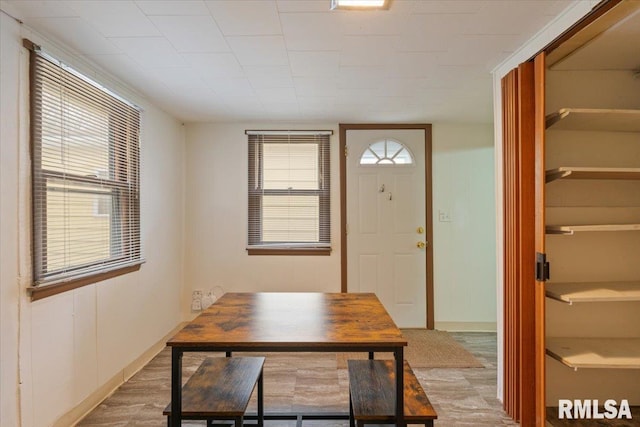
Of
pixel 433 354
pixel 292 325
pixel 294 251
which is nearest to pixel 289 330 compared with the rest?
pixel 292 325

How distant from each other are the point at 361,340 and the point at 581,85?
2.14 metres

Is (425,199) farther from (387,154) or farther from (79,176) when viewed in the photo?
(79,176)

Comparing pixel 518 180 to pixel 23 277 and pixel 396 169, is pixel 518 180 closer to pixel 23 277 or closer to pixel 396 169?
pixel 396 169

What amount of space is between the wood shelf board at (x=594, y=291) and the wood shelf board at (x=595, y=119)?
94 cm

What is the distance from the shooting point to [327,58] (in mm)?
2227

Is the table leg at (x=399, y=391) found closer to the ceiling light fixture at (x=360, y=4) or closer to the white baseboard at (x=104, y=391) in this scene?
the ceiling light fixture at (x=360, y=4)

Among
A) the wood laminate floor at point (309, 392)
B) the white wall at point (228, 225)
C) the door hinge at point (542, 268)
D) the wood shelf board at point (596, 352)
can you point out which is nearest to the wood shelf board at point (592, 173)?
the door hinge at point (542, 268)

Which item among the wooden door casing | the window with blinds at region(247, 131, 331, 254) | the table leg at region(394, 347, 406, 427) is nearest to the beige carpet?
the wooden door casing

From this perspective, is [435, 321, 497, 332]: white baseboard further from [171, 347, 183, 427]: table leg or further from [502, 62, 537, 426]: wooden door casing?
[171, 347, 183, 427]: table leg

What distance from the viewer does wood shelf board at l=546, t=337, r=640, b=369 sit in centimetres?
180

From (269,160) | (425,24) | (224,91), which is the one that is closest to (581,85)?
(425,24)

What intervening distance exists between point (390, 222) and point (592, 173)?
2.11m

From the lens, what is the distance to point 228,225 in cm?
380

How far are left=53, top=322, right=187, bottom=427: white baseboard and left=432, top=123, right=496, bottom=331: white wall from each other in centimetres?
289
